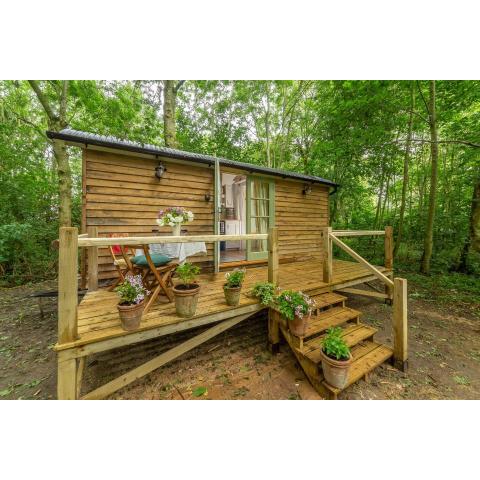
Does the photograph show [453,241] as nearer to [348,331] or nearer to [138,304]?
[348,331]

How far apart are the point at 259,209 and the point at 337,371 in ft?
11.8

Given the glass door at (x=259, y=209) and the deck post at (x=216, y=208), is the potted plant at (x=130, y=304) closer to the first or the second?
the deck post at (x=216, y=208)

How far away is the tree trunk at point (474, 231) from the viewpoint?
17.8ft

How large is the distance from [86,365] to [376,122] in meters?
8.45

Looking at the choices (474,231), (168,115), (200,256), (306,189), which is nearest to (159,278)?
(200,256)

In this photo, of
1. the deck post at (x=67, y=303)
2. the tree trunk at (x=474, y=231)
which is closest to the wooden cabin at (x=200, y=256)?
the deck post at (x=67, y=303)

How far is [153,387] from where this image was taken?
2.12 m

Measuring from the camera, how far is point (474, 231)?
215 inches

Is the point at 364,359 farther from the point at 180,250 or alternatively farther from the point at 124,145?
the point at 124,145

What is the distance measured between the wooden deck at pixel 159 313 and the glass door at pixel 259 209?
1268mm

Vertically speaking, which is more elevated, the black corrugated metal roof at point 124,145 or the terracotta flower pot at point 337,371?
the black corrugated metal roof at point 124,145

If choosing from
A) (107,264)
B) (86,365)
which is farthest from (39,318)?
(86,365)

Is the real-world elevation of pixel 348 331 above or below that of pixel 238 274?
below

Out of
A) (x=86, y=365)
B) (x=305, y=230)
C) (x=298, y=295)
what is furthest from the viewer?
(x=305, y=230)
